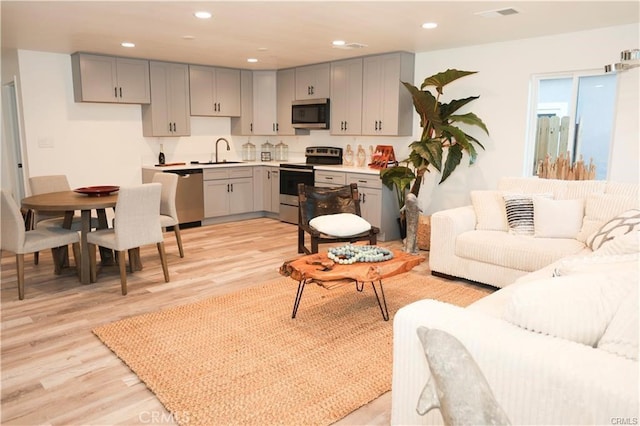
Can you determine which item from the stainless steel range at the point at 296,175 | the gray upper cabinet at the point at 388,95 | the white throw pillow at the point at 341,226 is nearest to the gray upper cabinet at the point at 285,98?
the stainless steel range at the point at 296,175

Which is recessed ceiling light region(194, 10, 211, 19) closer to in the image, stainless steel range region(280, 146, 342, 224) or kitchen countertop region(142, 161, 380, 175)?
kitchen countertop region(142, 161, 380, 175)

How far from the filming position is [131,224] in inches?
152

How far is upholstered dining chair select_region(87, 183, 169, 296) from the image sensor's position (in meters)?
3.78

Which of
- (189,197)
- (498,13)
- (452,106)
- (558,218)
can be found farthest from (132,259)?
(498,13)

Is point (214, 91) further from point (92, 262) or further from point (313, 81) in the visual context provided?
point (92, 262)

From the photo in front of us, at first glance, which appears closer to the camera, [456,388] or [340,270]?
[456,388]

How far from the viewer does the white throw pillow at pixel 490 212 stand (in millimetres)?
4148

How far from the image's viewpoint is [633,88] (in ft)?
14.0

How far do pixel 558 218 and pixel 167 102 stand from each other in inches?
205

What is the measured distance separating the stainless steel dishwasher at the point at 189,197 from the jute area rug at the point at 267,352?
9.42 ft

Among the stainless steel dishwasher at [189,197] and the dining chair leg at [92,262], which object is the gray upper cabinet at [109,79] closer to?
the stainless steel dishwasher at [189,197]

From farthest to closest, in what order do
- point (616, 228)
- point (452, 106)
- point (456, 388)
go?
point (452, 106), point (616, 228), point (456, 388)

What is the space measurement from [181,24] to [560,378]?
4.14m

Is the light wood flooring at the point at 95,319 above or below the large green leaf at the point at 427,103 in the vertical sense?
below
